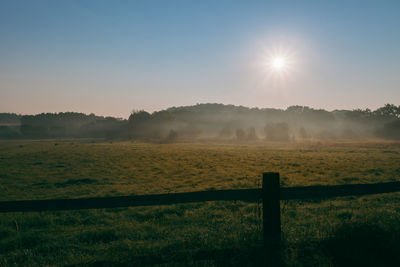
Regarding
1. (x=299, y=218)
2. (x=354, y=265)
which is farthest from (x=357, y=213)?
(x=354, y=265)

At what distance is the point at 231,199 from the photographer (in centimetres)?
409

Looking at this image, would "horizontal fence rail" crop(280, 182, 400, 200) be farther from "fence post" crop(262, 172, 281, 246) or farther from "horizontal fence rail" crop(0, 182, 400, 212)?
"fence post" crop(262, 172, 281, 246)

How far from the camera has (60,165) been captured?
83.5 ft

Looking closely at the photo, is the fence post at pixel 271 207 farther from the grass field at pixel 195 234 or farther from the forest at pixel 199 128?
the forest at pixel 199 128

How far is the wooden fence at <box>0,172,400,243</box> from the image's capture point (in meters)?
3.63

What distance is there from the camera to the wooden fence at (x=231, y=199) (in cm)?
363

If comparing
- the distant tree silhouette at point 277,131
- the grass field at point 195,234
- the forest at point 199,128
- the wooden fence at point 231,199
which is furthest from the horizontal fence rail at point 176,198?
the distant tree silhouette at point 277,131

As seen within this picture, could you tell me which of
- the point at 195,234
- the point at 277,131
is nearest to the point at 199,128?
the point at 277,131

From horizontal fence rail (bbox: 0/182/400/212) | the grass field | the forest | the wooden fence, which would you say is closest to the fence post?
the wooden fence

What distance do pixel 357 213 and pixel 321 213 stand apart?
1.02 m

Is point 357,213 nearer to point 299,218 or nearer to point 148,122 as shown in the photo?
point 299,218

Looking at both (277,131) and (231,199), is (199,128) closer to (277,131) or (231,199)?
(277,131)

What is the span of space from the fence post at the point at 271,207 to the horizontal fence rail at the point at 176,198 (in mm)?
162

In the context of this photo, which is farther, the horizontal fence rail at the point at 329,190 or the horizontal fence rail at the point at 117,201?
the horizontal fence rail at the point at 329,190
